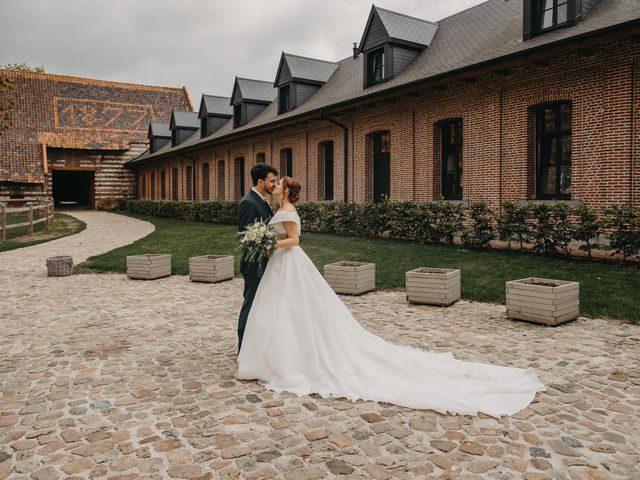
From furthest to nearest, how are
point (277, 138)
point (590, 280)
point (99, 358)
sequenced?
point (277, 138)
point (590, 280)
point (99, 358)

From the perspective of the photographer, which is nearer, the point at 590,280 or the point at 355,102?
the point at 590,280

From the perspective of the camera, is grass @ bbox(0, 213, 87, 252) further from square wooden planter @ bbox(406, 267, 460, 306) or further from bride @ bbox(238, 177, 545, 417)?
bride @ bbox(238, 177, 545, 417)

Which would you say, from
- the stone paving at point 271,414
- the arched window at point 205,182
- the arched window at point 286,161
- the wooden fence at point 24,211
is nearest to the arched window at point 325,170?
the arched window at point 286,161

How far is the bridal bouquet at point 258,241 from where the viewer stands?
4.93 metres

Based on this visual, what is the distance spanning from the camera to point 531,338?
19.9 feet

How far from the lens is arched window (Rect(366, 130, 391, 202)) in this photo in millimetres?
17906

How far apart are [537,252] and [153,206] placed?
27.5m

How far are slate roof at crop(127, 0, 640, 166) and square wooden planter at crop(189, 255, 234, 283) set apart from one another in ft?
25.2

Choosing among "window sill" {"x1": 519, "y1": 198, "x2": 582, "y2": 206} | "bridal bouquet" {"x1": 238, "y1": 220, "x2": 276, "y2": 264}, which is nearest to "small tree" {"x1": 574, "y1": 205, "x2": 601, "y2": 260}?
"window sill" {"x1": 519, "y1": 198, "x2": 582, "y2": 206}

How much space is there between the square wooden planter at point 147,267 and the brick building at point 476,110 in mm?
8272

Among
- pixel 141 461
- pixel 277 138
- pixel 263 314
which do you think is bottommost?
pixel 141 461

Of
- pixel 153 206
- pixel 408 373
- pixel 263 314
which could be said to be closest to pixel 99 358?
pixel 263 314

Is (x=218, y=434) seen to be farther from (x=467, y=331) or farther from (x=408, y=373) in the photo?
(x=467, y=331)

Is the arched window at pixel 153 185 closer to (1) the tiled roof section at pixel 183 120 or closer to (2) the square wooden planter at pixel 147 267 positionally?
(1) the tiled roof section at pixel 183 120
